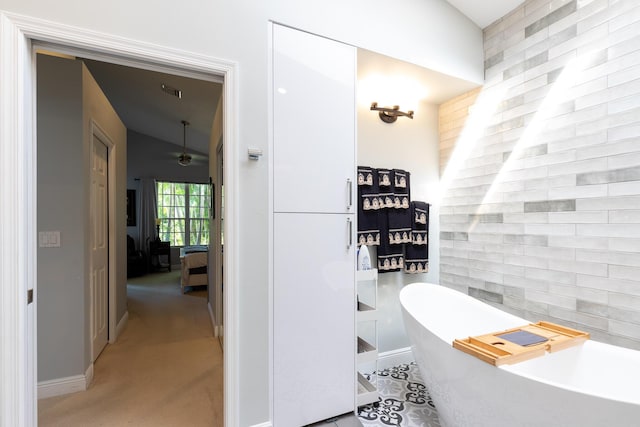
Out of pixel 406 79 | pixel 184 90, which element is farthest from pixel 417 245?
pixel 184 90

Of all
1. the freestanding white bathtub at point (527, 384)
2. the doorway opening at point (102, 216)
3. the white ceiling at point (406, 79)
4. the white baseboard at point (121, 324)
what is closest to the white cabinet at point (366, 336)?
the freestanding white bathtub at point (527, 384)

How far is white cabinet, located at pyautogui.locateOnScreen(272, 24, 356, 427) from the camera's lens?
5.65ft

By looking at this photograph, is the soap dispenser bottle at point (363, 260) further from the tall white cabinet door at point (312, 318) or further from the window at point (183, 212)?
the window at point (183, 212)

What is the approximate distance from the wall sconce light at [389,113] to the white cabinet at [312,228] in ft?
2.11

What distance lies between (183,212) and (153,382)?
6.14 m

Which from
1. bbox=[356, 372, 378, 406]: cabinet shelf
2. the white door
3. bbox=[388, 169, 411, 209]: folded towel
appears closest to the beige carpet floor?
the white door

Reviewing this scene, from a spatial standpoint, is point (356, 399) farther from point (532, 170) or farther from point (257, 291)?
point (532, 170)

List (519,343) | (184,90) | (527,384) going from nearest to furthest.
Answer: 1. (527,384)
2. (519,343)
3. (184,90)

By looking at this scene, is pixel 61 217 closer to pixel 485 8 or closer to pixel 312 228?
pixel 312 228

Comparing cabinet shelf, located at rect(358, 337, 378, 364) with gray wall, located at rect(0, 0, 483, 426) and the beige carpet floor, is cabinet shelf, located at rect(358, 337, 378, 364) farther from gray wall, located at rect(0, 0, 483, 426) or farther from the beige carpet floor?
the beige carpet floor

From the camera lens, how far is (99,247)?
8.78 ft

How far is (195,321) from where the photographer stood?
3.75 meters

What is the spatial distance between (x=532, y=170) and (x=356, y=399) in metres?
2.06

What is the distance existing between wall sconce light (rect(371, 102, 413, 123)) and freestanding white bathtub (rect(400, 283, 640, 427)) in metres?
1.59
